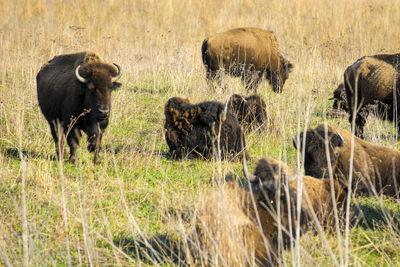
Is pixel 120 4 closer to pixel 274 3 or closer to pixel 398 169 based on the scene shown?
pixel 274 3

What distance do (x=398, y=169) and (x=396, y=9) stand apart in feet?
53.1

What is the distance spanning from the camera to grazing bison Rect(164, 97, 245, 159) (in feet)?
26.8

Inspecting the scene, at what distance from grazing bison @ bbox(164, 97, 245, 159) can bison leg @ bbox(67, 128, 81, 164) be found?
1413 millimetres

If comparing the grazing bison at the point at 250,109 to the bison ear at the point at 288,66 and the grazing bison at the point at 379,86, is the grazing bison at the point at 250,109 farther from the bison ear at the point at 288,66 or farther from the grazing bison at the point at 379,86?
the bison ear at the point at 288,66

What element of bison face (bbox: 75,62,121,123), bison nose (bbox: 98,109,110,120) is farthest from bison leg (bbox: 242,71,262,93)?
bison nose (bbox: 98,109,110,120)

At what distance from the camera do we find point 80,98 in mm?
7773

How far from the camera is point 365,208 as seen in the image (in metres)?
5.97

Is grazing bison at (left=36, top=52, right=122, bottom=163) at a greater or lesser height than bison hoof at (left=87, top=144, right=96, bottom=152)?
greater

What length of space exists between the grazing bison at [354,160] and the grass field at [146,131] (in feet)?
0.89

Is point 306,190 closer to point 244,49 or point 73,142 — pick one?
point 73,142

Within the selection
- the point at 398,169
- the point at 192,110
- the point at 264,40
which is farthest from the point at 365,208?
the point at 264,40

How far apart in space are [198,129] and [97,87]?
1.81 m

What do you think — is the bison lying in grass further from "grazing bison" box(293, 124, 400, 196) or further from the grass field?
"grazing bison" box(293, 124, 400, 196)

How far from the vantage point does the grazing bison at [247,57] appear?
1261cm
